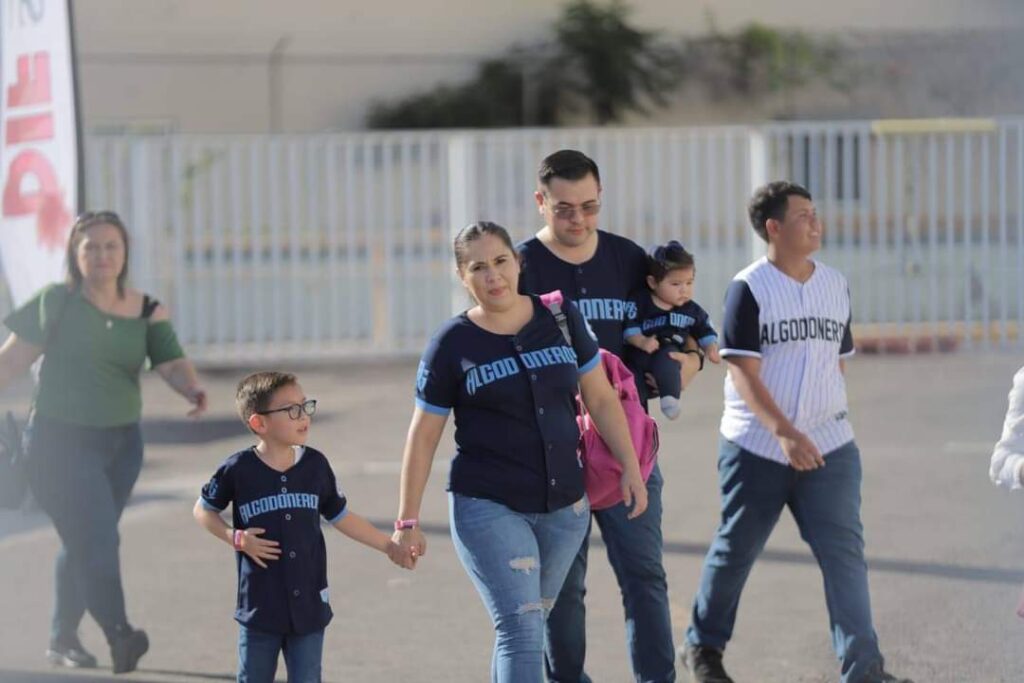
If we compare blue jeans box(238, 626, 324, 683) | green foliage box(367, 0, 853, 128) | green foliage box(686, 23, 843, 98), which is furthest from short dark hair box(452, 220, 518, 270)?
green foliage box(686, 23, 843, 98)

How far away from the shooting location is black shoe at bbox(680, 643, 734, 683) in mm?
5688

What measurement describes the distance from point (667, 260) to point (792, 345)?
0.60 m

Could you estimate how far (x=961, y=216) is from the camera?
15.7m

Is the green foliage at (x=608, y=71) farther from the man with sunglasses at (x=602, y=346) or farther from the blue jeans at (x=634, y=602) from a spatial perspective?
the blue jeans at (x=634, y=602)

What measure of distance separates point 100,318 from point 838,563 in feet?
9.11

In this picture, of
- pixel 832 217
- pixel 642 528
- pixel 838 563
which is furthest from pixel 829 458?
pixel 832 217

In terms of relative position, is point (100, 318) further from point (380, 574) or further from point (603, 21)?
point (603, 21)

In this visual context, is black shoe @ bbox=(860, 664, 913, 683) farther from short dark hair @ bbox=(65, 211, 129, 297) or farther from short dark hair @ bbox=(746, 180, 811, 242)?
short dark hair @ bbox=(65, 211, 129, 297)

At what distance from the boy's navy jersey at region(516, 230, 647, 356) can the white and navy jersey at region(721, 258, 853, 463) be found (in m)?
0.49

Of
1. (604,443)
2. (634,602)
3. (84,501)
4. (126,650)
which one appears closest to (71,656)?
(126,650)

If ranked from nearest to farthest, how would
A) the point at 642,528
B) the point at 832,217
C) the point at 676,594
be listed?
the point at 642,528 < the point at 676,594 < the point at 832,217

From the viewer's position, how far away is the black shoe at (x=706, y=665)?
5688mm

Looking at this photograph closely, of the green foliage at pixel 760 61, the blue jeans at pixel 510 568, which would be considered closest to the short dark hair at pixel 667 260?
the blue jeans at pixel 510 568

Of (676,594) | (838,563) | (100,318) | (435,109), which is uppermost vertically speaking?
(435,109)
